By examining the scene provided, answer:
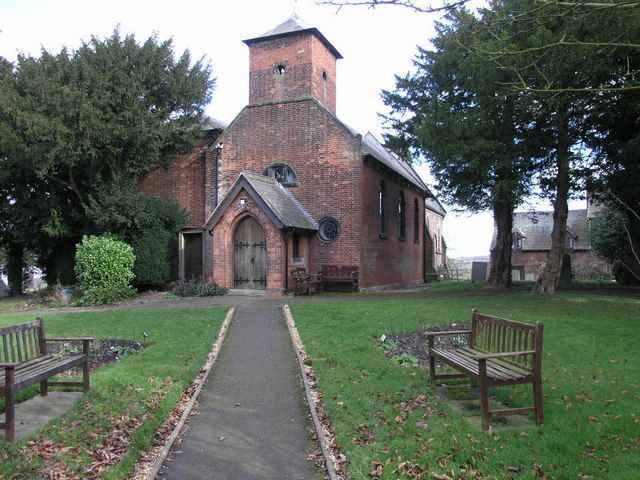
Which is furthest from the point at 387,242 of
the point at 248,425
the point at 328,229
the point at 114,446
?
the point at 114,446

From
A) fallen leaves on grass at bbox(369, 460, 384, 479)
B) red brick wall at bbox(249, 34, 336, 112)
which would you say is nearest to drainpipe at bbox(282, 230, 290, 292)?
red brick wall at bbox(249, 34, 336, 112)

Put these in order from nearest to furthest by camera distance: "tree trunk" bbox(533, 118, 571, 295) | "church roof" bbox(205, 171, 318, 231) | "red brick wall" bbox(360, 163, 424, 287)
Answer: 1. "tree trunk" bbox(533, 118, 571, 295)
2. "church roof" bbox(205, 171, 318, 231)
3. "red brick wall" bbox(360, 163, 424, 287)

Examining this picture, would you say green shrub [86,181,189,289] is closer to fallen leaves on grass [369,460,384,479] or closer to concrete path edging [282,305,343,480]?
concrete path edging [282,305,343,480]

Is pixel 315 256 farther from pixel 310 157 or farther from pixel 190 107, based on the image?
pixel 190 107

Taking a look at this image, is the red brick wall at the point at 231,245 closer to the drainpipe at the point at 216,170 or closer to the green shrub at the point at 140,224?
the green shrub at the point at 140,224

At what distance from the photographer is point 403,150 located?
77.3ft

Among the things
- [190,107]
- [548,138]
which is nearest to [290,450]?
[548,138]

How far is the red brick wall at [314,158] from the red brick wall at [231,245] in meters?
2.89

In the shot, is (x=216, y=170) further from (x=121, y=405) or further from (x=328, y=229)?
(x=121, y=405)

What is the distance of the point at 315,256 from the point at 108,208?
8924 millimetres

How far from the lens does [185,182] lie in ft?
85.4

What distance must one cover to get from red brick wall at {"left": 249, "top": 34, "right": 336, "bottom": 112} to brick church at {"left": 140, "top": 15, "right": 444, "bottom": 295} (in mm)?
44

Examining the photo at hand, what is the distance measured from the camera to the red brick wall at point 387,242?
2272cm

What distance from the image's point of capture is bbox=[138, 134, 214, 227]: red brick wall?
83.9ft
